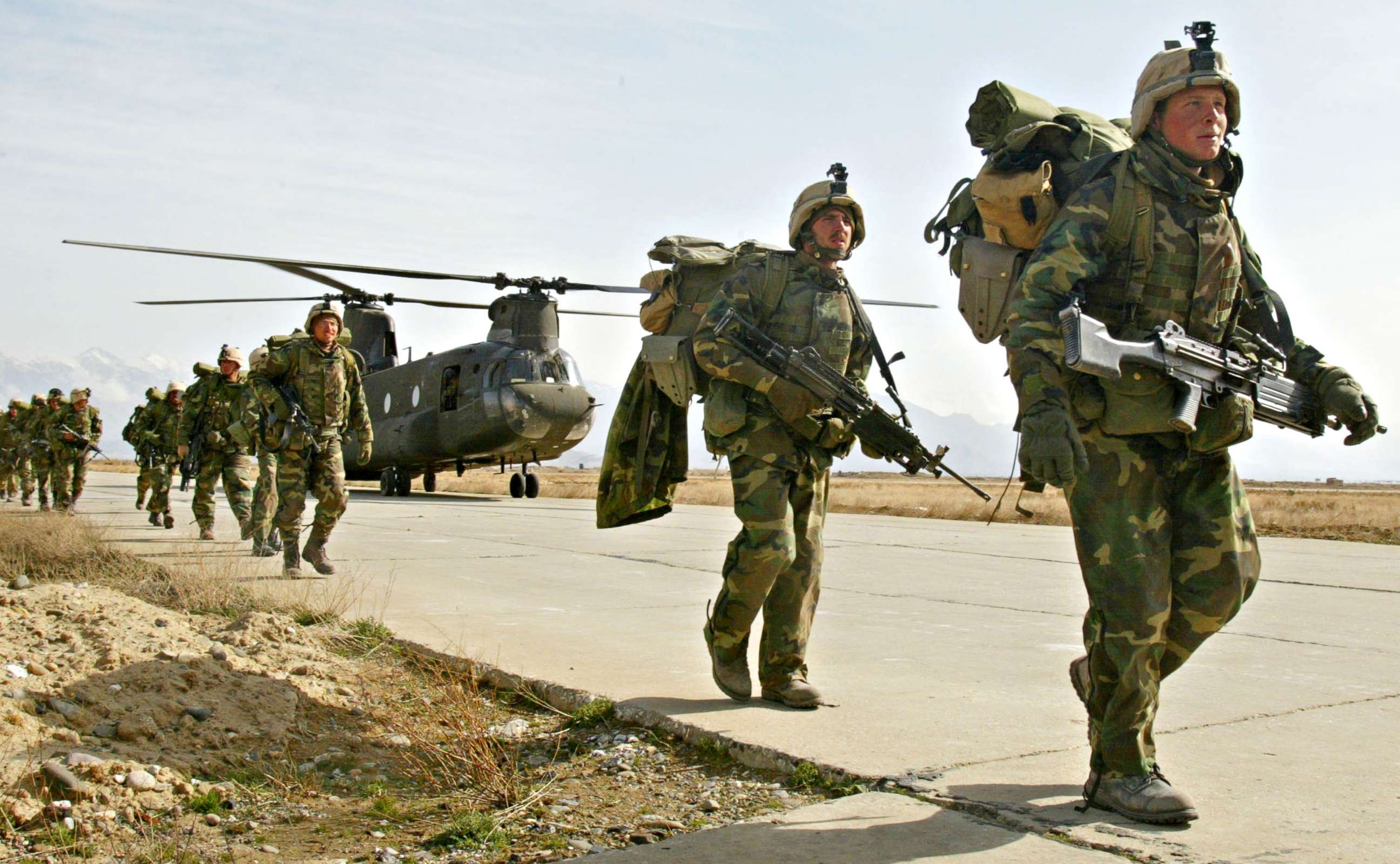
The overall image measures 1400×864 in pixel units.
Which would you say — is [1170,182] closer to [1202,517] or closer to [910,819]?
[1202,517]

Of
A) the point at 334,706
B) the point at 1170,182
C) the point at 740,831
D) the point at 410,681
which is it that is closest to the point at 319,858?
the point at 740,831

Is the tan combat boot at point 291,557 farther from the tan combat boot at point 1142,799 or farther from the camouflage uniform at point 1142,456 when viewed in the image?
the tan combat boot at point 1142,799

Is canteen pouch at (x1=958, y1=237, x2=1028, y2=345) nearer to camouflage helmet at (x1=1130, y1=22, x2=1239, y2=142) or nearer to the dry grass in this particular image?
camouflage helmet at (x1=1130, y1=22, x2=1239, y2=142)

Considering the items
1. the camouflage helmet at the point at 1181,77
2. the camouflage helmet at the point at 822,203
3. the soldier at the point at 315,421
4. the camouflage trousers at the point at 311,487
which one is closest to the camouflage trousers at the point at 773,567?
the camouflage helmet at the point at 822,203

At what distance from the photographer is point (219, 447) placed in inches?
516

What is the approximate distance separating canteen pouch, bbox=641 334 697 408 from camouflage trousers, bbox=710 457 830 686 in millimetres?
450

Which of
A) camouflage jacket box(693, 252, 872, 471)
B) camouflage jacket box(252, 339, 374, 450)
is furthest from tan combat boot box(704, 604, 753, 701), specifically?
camouflage jacket box(252, 339, 374, 450)

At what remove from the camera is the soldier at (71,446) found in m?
18.5

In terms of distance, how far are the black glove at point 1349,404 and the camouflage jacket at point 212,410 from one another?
413 inches

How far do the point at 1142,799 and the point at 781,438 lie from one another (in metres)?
1.94

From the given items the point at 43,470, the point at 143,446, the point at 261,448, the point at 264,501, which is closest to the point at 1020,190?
the point at 261,448

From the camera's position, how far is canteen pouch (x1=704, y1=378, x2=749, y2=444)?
483 cm

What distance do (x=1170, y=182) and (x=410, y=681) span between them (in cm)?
363

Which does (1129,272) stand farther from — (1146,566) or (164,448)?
(164,448)
